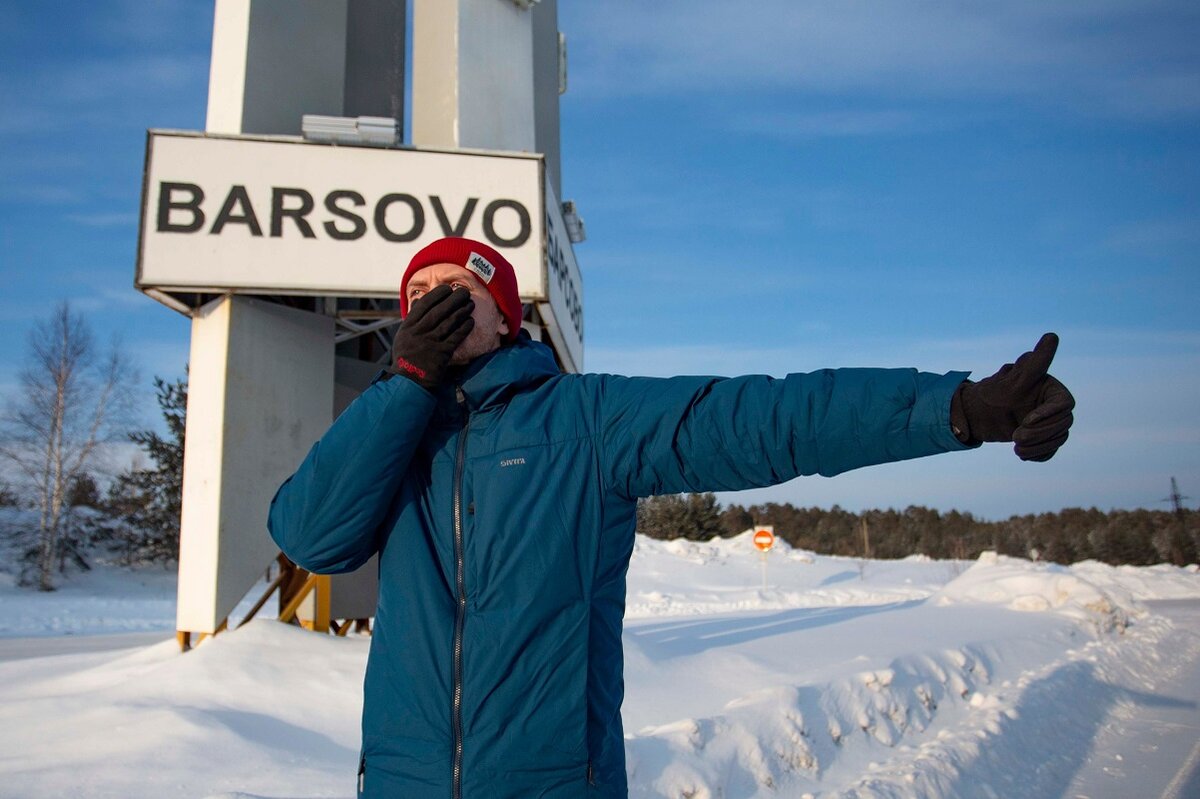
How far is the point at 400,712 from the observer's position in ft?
6.38

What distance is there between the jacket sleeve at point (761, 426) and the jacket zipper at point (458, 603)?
33 centimetres

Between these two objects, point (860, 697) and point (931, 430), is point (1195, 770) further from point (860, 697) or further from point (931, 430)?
point (931, 430)

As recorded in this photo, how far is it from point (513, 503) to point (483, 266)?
2.07ft

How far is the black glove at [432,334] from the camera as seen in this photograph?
1.98m

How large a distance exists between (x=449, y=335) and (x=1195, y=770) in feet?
19.6

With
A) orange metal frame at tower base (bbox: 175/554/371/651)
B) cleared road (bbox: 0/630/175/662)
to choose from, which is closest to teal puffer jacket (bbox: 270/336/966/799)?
orange metal frame at tower base (bbox: 175/554/371/651)

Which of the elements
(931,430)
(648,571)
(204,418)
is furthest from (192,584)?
(648,571)

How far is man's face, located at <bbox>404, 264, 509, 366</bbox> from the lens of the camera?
7.00ft

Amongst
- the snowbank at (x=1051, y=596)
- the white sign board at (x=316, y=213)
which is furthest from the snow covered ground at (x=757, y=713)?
the white sign board at (x=316, y=213)

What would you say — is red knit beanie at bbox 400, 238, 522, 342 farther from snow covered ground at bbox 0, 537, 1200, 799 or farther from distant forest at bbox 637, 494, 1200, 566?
distant forest at bbox 637, 494, 1200, 566

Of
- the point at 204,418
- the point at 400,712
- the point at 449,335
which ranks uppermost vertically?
the point at 204,418

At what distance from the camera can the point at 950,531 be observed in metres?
55.1

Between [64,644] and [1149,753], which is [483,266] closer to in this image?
[1149,753]

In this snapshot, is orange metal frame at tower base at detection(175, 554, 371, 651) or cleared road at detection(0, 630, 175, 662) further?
cleared road at detection(0, 630, 175, 662)
